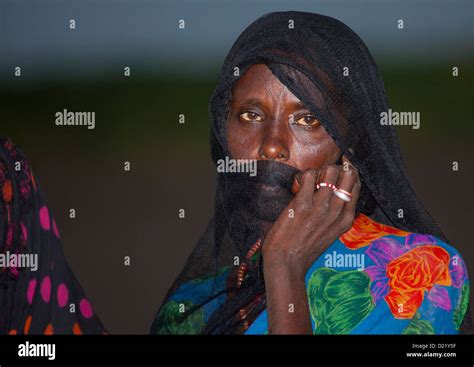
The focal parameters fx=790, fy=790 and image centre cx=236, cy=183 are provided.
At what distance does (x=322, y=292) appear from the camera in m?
2.38

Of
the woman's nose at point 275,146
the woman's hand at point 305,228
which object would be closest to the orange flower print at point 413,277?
the woman's hand at point 305,228

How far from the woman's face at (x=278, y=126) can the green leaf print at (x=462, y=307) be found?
546mm

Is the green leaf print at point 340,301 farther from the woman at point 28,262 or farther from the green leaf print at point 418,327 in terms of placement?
the woman at point 28,262

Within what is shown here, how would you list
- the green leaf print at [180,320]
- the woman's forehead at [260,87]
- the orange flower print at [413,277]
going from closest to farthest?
the orange flower print at [413,277] < the woman's forehead at [260,87] < the green leaf print at [180,320]

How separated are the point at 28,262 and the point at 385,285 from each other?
105cm

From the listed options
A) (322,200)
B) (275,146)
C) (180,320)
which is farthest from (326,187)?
(180,320)

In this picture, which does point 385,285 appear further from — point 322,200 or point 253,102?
point 253,102

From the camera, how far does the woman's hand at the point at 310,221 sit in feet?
7.74

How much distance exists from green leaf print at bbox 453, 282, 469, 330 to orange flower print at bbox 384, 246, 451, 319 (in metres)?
0.08

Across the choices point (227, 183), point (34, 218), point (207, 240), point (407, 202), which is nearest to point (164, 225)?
point (207, 240)

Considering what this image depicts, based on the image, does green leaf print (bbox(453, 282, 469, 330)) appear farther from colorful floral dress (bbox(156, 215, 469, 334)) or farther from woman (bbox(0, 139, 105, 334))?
woman (bbox(0, 139, 105, 334))

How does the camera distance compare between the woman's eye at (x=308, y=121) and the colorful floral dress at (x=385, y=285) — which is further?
the woman's eye at (x=308, y=121)

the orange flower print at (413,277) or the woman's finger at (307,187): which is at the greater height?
the woman's finger at (307,187)
